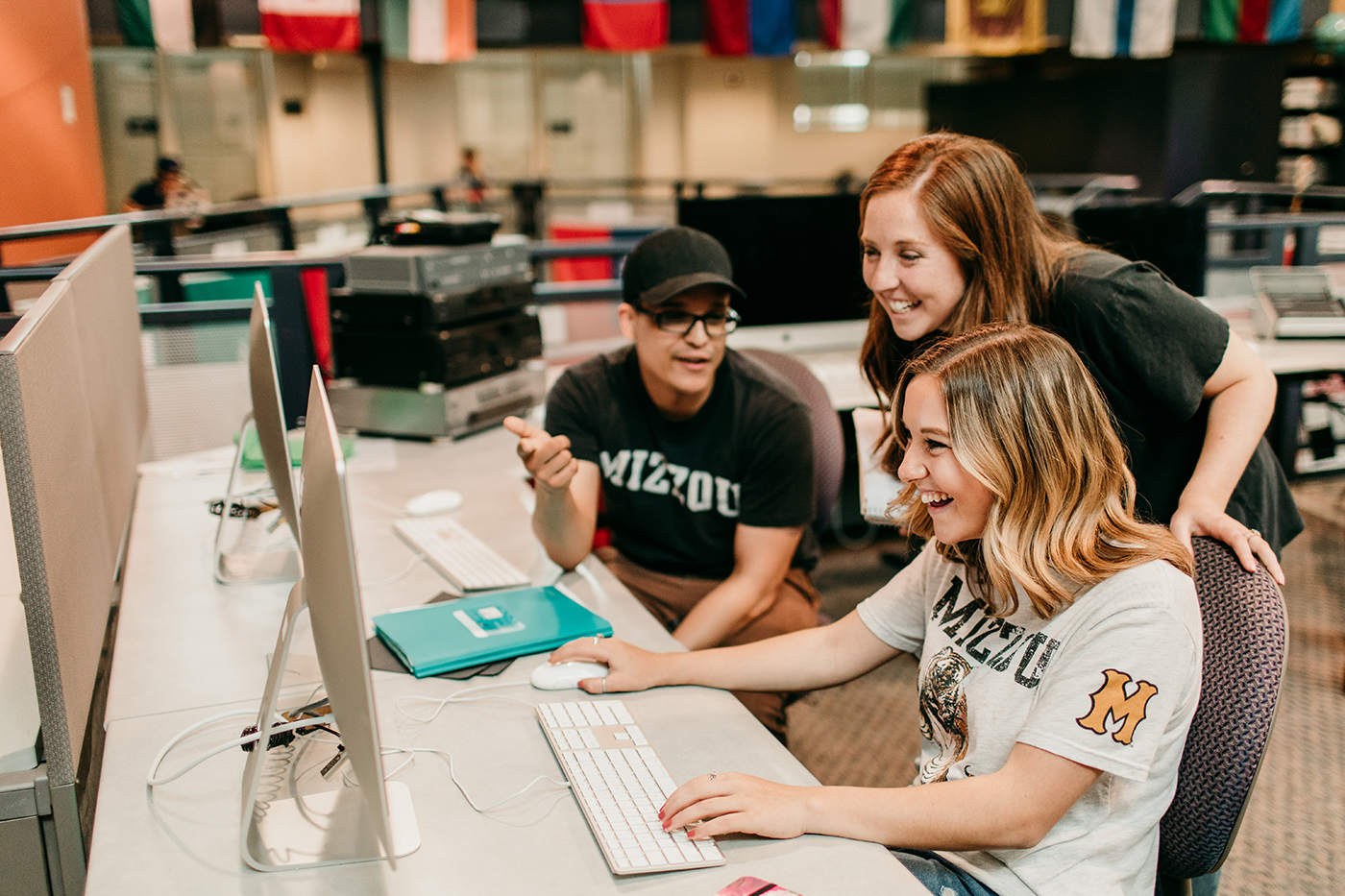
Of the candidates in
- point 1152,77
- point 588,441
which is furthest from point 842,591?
point 1152,77

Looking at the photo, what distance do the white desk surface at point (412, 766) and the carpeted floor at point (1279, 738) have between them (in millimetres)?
1056

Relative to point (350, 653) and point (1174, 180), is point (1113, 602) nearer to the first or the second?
point (350, 653)

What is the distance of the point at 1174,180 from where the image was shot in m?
9.55

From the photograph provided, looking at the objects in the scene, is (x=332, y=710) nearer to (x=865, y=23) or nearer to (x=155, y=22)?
(x=155, y=22)

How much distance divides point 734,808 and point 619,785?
5.6 inches

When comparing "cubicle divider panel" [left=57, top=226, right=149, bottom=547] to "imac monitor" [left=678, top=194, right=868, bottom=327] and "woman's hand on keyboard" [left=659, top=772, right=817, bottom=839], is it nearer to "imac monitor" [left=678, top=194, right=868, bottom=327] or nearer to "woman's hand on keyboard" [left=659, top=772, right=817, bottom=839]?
"woman's hand on keyboard" [left=659, top=772, right=817, bottom=839]

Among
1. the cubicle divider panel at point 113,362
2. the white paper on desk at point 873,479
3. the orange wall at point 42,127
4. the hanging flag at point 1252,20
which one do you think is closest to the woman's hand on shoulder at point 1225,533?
Answer: the white paper on desk at point 873,479

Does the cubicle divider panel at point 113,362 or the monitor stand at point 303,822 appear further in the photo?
the cubicle divider panel at point 113,362

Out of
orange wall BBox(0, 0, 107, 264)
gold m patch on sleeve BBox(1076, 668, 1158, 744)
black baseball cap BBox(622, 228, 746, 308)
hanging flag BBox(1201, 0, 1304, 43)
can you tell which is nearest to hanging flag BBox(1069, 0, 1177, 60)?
hanging flag BBox(1201, 0, 1304, 43)

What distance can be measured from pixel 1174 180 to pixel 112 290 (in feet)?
32.8

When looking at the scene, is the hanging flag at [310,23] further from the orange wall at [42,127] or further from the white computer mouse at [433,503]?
the white computer mouse at [433,503]

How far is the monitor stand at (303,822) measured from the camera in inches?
34.9

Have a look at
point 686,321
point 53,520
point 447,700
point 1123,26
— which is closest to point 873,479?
point 686,321

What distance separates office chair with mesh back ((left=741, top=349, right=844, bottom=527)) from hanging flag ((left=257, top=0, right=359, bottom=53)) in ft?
19.6
